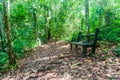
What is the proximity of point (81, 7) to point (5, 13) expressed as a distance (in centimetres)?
1841

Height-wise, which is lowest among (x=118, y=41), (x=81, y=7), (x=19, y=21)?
(x=118, y=41)

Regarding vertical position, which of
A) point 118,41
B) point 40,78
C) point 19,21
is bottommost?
point 40,78

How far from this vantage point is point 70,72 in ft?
20.0

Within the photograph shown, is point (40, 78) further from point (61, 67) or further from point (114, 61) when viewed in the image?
point (114, 61)

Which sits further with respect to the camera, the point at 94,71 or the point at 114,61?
the point at 114,61

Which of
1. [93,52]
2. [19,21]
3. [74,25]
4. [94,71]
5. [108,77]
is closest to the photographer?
[108,77]

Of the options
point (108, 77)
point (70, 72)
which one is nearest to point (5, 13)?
point (70, 72)

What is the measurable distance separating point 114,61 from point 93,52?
4.26 ft

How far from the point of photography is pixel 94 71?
Result: 5.96 m

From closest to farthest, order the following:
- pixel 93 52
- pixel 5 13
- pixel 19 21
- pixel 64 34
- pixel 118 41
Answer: pixel 93 52
pixel 5 13
pixel 118 41
pixel 19 21
pixel 64 34

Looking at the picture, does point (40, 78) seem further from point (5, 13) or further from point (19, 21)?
point (19, 21)

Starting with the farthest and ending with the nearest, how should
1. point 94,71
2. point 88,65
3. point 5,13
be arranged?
1. point 5,13
2. point 88,65
3. point 94,71

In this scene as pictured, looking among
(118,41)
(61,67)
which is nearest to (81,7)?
(118,41)

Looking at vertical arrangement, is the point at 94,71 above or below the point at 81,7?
below
